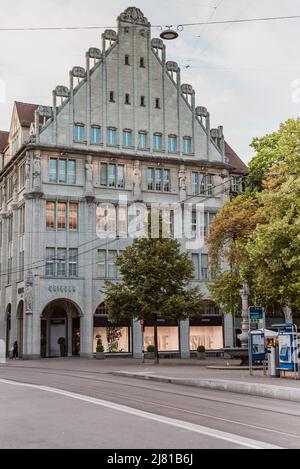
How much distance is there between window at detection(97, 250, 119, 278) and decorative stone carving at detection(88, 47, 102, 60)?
54.0 feet

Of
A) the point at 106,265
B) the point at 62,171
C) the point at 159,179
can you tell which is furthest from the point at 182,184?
the point at 62,171

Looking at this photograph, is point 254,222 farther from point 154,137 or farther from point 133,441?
point 133,441

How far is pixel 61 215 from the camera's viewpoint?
172 feet

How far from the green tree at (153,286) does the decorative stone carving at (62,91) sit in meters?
18.3

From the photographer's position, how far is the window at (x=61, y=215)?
52.2 meters

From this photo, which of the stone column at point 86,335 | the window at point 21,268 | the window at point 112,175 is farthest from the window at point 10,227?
the stone column at point 86,335

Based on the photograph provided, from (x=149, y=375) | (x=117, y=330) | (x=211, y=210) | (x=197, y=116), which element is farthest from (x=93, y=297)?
(x=149, y=375)

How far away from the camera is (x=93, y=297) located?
171 feet

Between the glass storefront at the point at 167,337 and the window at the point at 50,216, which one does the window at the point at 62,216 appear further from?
the glass storefront at the point at 167,337

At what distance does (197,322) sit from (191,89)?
20934mm

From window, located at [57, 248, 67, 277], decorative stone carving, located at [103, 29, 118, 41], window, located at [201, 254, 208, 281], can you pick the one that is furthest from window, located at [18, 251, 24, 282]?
decorative stone carving, located at [103, 29, 118, 41]

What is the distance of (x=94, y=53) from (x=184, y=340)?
2527cm

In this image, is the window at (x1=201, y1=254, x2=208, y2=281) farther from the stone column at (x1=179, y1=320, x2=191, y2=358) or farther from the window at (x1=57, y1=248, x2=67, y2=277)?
the window at (x1=57, y1=248, x2=67, y2=277)

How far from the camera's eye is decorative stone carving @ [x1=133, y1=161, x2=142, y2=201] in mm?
54562
